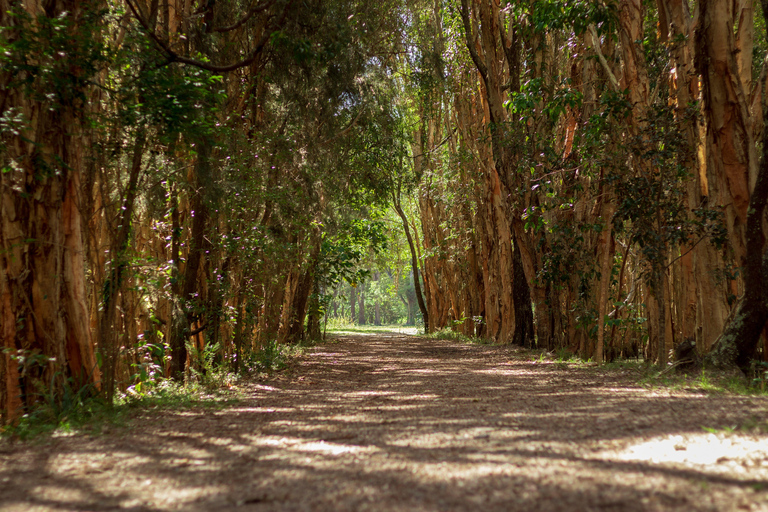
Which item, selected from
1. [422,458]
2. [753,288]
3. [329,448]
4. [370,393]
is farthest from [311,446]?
[753,288]

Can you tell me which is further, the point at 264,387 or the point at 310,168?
the point at 310,168

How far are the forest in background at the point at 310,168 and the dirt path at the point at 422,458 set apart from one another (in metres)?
1.87

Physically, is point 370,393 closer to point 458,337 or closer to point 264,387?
point 264,387

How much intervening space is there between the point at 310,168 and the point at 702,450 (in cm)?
883

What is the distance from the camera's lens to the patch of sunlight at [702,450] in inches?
125

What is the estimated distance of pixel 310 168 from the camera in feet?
36.4

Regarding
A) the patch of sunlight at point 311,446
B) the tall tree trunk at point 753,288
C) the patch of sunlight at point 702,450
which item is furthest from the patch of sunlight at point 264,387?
the tall tree trunk at point 753,288

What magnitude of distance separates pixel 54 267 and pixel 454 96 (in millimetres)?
13586

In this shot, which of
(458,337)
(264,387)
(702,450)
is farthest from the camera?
(458,337)

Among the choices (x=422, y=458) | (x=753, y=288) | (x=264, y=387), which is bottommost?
(x=264, y=387)

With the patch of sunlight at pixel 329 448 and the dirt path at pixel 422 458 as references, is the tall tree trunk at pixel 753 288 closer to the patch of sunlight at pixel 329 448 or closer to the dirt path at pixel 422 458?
the dirt path at pixel 422 458

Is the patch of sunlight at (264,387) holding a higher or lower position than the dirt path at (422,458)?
lower

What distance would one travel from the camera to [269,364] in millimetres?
9594

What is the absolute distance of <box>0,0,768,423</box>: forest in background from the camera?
225 inches
